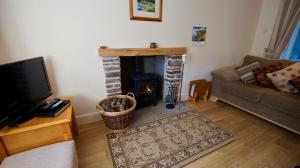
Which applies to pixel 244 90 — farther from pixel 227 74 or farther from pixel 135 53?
pixel 135 53

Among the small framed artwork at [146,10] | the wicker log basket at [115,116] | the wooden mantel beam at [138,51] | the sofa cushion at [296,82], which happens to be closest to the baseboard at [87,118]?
the wicker log basket at [115,116]

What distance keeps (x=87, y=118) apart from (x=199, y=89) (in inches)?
82.2

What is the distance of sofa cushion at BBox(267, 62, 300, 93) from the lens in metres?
2.30

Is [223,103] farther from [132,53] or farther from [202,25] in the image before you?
[132,53]

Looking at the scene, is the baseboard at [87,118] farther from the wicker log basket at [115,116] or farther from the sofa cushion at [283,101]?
the sofa cushion at [283,101]

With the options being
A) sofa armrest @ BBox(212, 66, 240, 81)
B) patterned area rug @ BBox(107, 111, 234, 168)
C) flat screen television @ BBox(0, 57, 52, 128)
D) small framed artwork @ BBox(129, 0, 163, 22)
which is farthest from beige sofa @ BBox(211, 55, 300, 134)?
flat screen television @ BBox(0, 57, 52, 128)

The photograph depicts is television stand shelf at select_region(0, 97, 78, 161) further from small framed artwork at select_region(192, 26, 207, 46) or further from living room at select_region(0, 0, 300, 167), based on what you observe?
small framed artwork at select_region(192, 26, 207, 46)

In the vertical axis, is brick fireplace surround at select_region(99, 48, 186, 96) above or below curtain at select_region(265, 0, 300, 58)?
below

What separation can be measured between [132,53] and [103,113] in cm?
92

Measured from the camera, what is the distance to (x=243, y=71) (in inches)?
114

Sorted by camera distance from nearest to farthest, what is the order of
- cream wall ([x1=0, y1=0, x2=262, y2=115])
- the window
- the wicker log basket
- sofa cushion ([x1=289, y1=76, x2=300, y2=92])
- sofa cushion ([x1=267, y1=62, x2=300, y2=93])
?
cream wall ([x1=0, y1=0, x2=262, y2=115]), the wicker log basket, sofa cushion ([x1=289, y1=76, x2=300, y2=92]), sofa cushion ([x1=267, y1=62, x2=300, y2=93]), the window

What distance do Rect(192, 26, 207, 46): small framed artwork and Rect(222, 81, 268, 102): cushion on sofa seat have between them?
89 centimetres

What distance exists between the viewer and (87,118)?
2256mm

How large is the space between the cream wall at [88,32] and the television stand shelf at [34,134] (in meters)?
0.65
